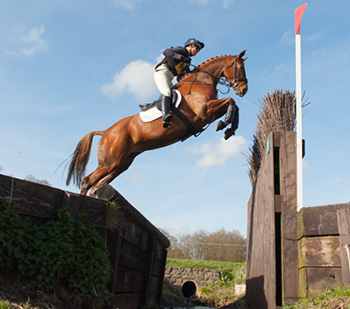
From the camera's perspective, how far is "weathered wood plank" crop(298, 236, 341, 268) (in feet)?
11.5

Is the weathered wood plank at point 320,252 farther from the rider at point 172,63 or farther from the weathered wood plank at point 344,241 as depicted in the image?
the rider at point 172,63

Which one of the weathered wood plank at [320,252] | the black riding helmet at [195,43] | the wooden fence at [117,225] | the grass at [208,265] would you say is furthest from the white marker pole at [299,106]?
the grass at [208,265]

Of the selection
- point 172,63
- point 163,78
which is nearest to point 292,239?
point 163,78

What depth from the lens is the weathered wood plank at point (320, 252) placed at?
11.5 feet

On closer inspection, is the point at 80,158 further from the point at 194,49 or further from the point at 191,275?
the point at 191,275

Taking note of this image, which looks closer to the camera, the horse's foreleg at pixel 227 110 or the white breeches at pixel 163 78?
the horse's foreleg at pixel 227 110

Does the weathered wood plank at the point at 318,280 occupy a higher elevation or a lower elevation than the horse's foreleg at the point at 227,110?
lower

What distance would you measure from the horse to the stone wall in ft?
29.0

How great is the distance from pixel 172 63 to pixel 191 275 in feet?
33.3

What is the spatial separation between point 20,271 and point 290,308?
94.7 inches

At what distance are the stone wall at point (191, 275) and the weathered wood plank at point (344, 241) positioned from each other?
10358 mm

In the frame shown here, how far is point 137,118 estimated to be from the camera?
5031 millimetres

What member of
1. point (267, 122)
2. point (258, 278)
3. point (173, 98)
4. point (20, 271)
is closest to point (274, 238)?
point (258, 278)

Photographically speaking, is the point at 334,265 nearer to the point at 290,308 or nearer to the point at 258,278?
the point at 290,308
